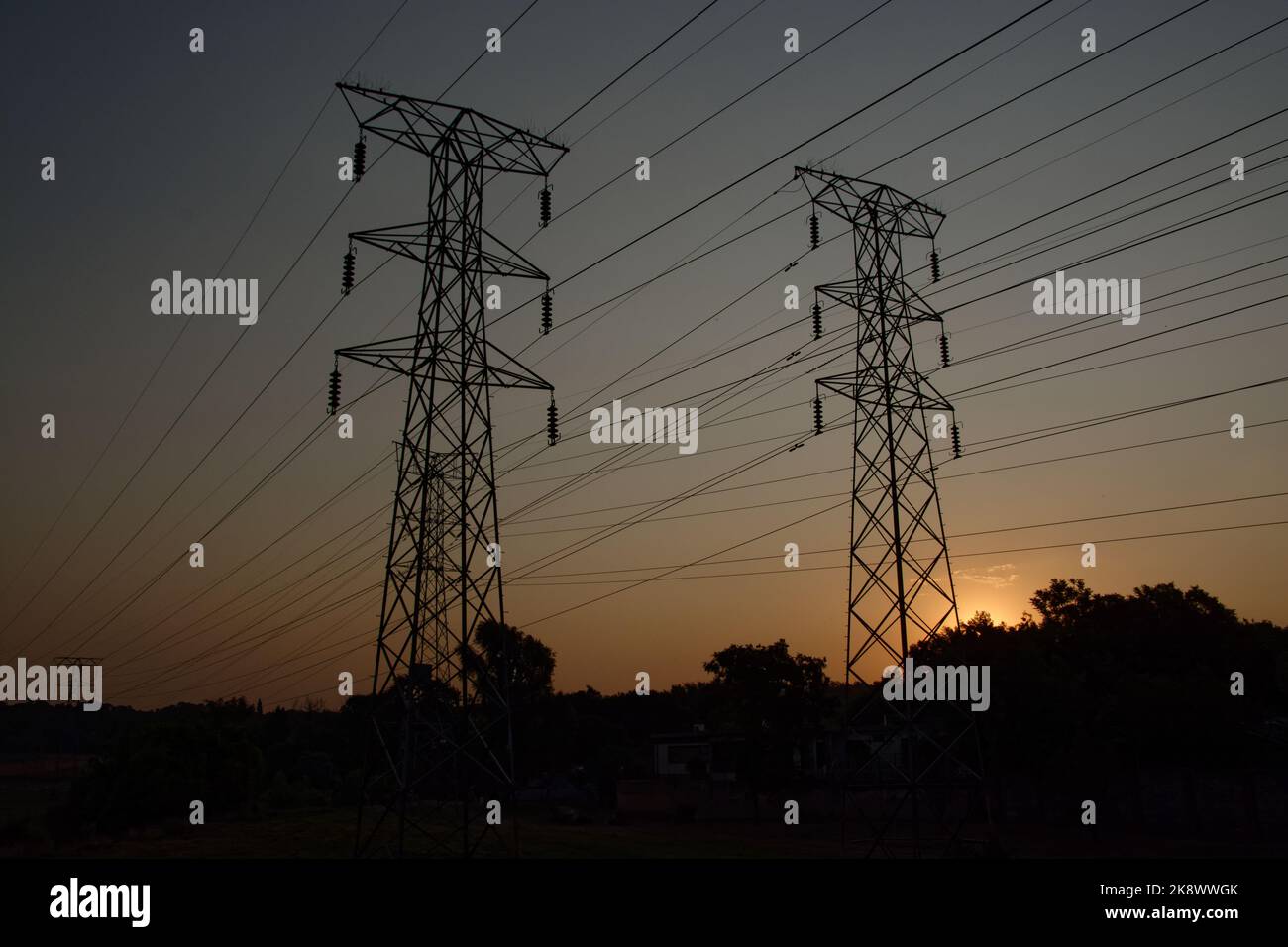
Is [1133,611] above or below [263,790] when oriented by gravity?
above

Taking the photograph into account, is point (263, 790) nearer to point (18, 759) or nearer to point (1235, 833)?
point (1235, 833)

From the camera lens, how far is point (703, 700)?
257 feet

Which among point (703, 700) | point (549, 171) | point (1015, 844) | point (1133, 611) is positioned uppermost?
point (549, 171)

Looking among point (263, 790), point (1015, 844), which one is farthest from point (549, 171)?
point (263, 790)

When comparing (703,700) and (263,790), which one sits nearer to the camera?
(703,700)

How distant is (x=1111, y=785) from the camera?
190 ft

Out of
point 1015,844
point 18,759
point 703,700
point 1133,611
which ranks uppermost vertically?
point 1133,611
